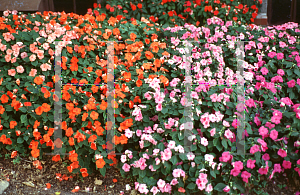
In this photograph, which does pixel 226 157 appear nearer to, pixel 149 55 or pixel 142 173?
pixel 142 173

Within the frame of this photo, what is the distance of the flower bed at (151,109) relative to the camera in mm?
2336

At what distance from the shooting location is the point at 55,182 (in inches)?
103

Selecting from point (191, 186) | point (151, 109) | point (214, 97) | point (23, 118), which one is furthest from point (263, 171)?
point (23, 118)

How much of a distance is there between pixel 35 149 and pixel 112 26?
5.97 ft

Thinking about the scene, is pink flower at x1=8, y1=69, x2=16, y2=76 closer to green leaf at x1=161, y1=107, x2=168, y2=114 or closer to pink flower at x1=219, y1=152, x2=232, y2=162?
green leaf at x1=161, y1=107, x2=168, y2=114

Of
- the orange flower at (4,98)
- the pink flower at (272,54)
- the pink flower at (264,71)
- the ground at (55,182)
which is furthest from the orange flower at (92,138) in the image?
the pink flower at (272,54)

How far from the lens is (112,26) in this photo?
11.4ft

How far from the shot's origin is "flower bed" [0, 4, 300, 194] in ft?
7.66

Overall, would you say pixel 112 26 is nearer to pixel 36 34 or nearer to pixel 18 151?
pixel 36 34

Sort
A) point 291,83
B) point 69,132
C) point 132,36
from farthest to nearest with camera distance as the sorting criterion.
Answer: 1. point 132,36
2. point 291,83
3. point 69,132

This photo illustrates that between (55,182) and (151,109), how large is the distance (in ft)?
3.88

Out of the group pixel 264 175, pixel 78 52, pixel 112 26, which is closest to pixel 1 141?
pixel 78 52

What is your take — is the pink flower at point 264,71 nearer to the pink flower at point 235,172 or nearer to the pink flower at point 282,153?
the pink flower at point 282,153

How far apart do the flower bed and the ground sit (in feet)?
0.36
